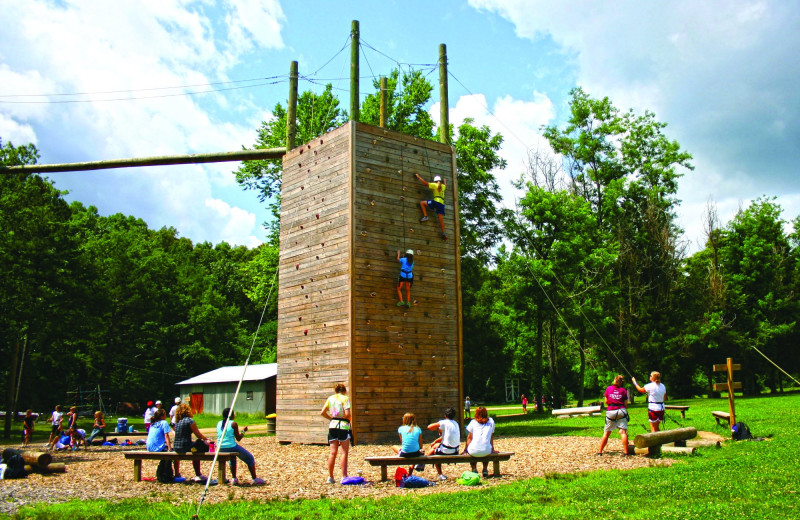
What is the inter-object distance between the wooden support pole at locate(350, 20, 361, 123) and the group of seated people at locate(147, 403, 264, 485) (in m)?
10.3

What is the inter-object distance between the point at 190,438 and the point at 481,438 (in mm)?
5124

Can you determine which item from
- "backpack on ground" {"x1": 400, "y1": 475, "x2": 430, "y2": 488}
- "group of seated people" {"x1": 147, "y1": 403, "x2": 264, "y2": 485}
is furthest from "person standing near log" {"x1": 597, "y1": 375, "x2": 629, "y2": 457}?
"group of seated people" {"x1": 147, "y1": 403, "x2": 264, "y2": 485}

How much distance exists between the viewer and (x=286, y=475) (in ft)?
38.7

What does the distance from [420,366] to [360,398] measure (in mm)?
2144

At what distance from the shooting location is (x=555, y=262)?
32844 millimetres

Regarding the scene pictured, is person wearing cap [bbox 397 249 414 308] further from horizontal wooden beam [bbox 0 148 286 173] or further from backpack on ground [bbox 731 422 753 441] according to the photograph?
backpack on ground [bbox 731 422 753 441]

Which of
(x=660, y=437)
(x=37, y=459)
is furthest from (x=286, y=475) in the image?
(x=660, y=437)

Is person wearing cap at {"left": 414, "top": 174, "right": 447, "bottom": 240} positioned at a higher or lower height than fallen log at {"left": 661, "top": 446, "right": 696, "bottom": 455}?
higher

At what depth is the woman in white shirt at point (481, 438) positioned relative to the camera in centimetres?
1068

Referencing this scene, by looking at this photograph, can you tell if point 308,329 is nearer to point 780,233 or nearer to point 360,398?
point 360,398

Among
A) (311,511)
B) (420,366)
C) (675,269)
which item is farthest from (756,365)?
(311,511)

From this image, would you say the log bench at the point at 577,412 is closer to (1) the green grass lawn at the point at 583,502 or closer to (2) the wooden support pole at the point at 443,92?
(2) the wooden support pole at the point at 443,92

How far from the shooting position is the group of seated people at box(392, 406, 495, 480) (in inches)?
415

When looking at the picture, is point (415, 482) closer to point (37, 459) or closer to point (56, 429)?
point (37, 459)
